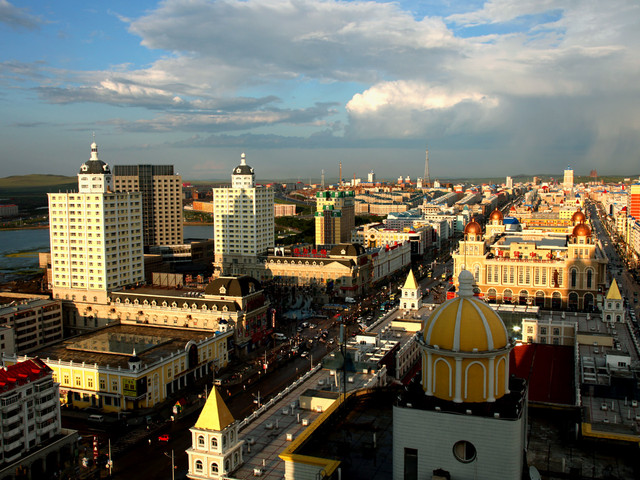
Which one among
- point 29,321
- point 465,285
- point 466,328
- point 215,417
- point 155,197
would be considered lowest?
point 29,321

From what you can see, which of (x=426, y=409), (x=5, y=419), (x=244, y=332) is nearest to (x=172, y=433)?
(x=5, y=419)

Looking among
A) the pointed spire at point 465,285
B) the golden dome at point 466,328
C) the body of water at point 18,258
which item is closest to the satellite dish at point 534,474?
the golden dome at point 466,328

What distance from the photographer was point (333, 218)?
5482 inches

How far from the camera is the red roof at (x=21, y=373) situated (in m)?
34.8

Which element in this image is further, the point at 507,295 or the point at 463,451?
the point at 507,295

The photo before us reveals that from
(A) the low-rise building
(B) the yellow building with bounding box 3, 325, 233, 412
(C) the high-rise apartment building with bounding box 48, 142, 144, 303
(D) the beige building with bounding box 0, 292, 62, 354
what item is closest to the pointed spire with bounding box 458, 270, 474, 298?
(A) the low-rise building

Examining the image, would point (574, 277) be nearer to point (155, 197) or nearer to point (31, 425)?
point (31, 425)

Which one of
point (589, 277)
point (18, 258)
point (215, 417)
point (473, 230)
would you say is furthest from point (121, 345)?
point (18, 258)

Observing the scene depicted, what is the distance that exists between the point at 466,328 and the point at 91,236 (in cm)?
5608

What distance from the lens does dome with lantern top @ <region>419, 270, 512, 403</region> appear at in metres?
20.0

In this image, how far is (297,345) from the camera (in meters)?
64.7

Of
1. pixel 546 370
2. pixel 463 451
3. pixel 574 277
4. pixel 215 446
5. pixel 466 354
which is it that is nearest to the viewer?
pixel 463 451

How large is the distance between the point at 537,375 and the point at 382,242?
307ft

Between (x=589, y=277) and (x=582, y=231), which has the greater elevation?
(x=582, y=231)
